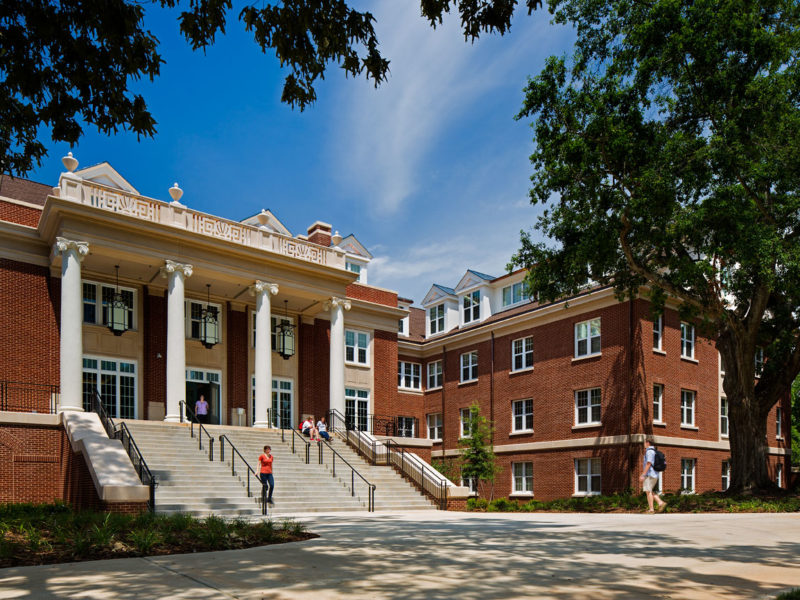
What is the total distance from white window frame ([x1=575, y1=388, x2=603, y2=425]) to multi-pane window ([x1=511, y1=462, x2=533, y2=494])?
396 cm

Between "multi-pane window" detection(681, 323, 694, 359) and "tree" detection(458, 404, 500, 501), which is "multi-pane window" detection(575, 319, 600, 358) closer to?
"multi-pane window" detection(681, 323, 694, 359)

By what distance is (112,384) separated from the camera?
85.1 ft

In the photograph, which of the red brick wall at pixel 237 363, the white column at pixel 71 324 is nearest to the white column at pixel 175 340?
the white column at pixel 71 324

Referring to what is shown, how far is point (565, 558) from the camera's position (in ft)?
29.4

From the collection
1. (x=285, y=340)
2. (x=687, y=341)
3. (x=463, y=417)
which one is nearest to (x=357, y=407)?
(x=285, y=340)

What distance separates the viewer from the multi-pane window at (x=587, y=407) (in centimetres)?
3112

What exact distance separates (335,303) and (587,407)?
1257 cm

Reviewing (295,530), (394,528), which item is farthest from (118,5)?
(394,528)

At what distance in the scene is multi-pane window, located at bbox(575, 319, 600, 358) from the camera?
31.7 m

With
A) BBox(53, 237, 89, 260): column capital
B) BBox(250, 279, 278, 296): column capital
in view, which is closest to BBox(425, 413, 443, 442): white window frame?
BBox(250, 279, 278, 296): column capital

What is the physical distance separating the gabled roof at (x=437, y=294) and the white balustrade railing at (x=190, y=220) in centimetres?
1301

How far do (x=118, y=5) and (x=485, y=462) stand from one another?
2483cm

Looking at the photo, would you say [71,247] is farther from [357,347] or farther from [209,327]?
[357,347]

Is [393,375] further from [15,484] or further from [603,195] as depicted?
[15,484]
